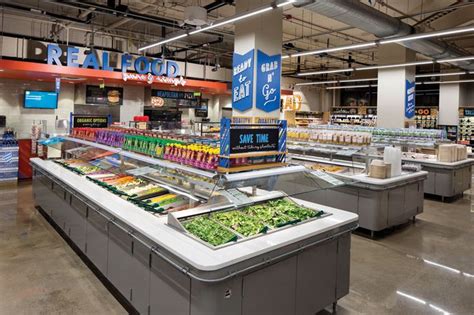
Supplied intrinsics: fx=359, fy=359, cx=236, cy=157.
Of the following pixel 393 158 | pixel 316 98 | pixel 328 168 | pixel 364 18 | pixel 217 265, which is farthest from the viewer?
Result: pixel 316 98

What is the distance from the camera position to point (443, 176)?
8.49 m

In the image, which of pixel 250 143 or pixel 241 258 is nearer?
pixel 241 258

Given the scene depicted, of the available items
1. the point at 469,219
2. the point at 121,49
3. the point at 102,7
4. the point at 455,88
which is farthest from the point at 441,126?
the point at 102,7

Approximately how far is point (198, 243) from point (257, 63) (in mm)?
6203

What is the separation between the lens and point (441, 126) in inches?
709

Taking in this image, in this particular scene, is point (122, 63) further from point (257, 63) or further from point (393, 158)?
point (393, 158)

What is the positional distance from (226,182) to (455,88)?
704 inches

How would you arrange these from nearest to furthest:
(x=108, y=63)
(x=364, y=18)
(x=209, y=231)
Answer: (x=209, y=231), (x=364, y=18), (x=108, y=63)

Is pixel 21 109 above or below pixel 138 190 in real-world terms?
above

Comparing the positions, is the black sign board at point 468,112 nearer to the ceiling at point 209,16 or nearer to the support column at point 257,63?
the ceiling at point 209,16

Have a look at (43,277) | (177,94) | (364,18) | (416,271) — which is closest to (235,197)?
(43,277)

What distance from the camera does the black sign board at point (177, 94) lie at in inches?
550

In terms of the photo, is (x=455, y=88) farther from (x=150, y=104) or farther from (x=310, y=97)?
(x=150, y=104)

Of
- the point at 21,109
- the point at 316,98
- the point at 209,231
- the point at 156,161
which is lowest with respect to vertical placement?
the point at 209,231
